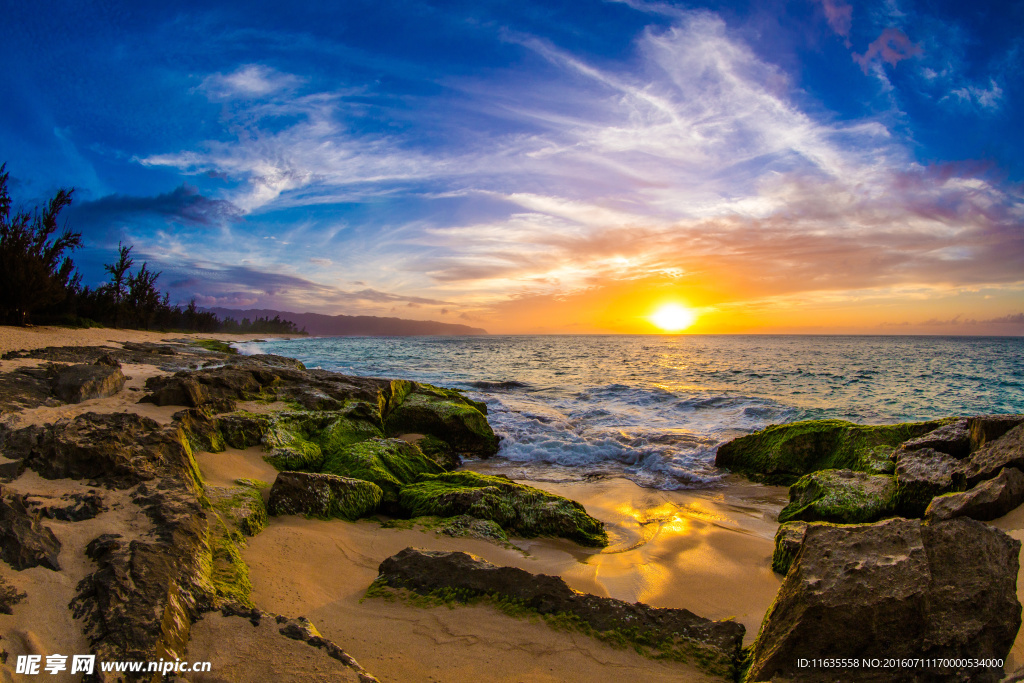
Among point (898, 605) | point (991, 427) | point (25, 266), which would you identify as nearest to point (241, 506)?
point (898, 605)

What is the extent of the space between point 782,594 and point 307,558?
12.6ft

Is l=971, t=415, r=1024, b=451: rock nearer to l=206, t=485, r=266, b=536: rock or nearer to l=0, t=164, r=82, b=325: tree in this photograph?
l=206, t=485, r=266, b=536: rock

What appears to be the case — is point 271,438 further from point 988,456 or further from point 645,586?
point 988,456

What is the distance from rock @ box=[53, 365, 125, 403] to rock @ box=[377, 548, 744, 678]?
6.20 metres

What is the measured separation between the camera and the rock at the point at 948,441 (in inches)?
277

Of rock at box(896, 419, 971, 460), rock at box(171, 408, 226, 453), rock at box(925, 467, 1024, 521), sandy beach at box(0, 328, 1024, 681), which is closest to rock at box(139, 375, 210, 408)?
sandy beach at box(0, 328, 1024, 681)

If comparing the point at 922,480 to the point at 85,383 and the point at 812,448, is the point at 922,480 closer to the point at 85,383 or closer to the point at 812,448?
the point at 812,448

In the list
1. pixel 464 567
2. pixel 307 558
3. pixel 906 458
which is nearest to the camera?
pixel 464 567

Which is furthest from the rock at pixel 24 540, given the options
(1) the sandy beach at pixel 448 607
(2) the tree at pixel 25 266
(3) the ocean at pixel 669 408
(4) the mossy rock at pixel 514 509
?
(2) the tree at pixel 25 266

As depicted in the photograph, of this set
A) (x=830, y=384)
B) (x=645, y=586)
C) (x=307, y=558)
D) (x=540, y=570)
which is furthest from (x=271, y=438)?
(x=830, y=384)

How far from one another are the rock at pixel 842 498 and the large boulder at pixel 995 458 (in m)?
0.87

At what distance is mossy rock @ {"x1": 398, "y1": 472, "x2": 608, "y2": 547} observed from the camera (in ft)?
18.3

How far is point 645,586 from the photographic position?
15.7 feet

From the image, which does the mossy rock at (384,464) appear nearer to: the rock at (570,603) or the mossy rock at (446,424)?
the rock at (570,603)
